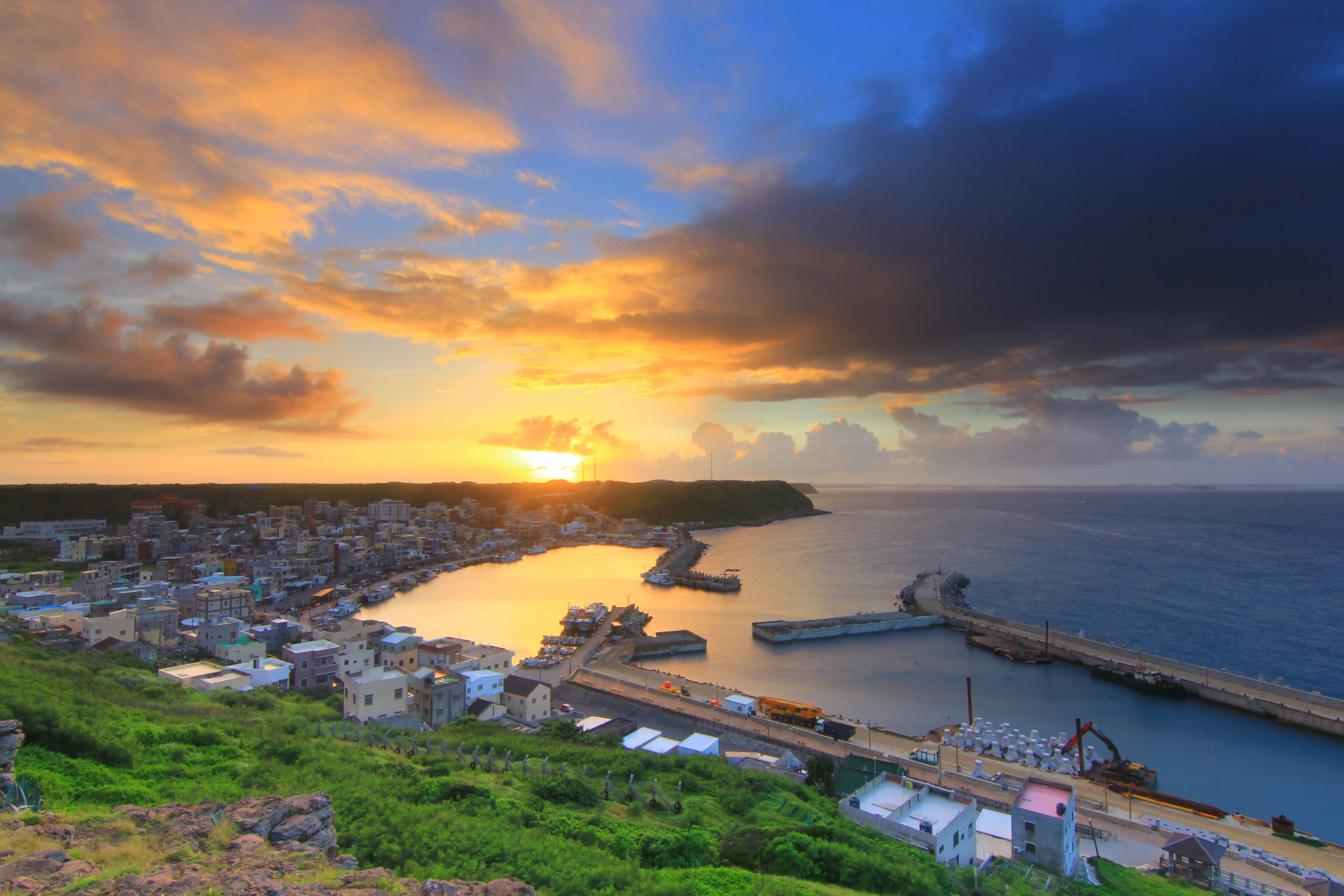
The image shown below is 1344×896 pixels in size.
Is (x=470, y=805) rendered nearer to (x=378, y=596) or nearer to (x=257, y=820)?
(x=257, y=820)

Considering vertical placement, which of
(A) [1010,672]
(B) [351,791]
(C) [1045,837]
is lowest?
(A) [1010,672]

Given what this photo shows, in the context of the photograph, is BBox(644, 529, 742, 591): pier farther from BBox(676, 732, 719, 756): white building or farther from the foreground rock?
the foreground rock

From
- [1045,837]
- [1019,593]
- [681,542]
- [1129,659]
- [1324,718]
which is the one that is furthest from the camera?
[681,542]

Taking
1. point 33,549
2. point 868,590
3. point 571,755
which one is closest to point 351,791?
point 571,755

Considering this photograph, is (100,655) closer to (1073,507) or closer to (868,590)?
(868,590)

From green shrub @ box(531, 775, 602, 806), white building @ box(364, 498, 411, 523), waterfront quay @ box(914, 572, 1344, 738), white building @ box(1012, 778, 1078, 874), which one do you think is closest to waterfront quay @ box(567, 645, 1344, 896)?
white building @ box(1012, 778, 1078, 874)

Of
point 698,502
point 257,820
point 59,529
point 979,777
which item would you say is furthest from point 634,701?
point 698,502
